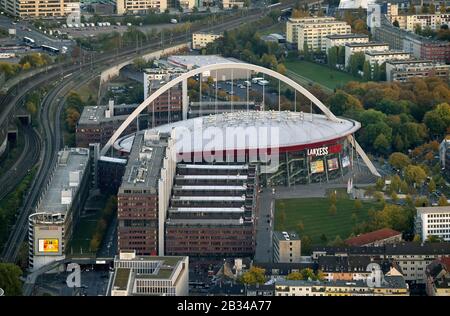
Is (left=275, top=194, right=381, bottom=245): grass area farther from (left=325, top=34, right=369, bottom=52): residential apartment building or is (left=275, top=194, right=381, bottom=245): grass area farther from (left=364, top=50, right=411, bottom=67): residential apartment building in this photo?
(left=325, top=34, right=369, bottom=52): residential apartment building

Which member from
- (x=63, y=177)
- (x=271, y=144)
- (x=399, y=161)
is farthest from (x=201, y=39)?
(x=63, y=177)

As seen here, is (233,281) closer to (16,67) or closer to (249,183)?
(249,183)

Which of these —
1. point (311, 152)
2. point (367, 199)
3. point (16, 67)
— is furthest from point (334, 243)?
point (16, 67)

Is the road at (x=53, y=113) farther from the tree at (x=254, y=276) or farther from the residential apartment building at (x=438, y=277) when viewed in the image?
the residential apartment building at (x=438, y=277)

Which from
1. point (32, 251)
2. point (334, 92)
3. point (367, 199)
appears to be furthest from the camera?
point (334, 92)

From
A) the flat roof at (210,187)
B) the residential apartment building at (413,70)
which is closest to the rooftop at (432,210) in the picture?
the flat roof at (210,187)

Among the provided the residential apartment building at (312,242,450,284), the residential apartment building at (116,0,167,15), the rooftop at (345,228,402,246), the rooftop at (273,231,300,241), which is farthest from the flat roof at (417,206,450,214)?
the residential apartment building at (116,0,167,15)

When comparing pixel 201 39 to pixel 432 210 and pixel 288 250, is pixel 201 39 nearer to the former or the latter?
pixel 432 210
